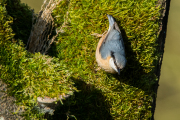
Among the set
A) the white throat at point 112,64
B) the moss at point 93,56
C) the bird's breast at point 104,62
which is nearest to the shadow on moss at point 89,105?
the moss at point 93,56

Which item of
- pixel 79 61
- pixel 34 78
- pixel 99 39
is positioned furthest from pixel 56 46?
pixel 34 78

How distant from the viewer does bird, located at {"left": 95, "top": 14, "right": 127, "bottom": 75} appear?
238 centimetres

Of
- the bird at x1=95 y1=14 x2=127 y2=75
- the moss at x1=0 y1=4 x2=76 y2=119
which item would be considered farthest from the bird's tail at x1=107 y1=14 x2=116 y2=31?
the moss at x1=0 y1=4 x2=76 y2=119

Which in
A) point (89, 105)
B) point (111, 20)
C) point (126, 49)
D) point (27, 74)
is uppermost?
point (111, 20)


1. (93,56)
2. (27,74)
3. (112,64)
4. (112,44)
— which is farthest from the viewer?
(93,56)

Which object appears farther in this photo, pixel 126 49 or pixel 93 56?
pixel 93 56

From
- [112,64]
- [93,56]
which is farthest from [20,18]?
[112,64]

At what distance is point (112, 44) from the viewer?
251 centimetres

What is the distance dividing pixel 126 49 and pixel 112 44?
Answer: 0.21 meters

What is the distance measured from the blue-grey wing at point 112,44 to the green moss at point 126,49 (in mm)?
161

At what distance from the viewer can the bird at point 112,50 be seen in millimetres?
2381

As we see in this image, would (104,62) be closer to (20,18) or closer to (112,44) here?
(112,44)

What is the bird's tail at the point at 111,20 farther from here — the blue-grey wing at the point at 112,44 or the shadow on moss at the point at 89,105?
the shadow on moss at the point at 89,105

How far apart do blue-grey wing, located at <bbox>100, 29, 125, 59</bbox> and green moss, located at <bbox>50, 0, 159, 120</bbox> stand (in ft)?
0.53
